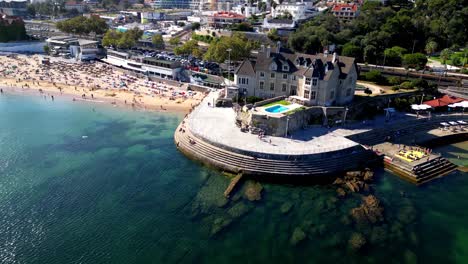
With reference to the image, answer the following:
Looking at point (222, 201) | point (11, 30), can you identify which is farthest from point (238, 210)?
point (11, 30)

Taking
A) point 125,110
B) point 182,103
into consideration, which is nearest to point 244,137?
point 182,103

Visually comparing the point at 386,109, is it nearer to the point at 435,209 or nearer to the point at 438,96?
the point at 438,96

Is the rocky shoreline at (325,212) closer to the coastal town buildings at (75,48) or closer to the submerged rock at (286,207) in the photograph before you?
the submerged rock at (286,207)

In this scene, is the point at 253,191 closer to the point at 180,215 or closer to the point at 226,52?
the point at 180,215

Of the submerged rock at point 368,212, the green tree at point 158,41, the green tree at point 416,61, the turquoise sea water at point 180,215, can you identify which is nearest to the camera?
the turquoise sea water at point 180,215

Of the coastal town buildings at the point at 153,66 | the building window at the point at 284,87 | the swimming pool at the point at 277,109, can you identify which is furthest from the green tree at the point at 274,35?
the swimming pool at the point at 277,109

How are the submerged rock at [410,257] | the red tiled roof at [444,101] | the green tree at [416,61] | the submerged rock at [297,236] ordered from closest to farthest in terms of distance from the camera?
1. the submerged rock at [410,257]
2. the submerged rock at [297,236]
3. the red tiled roof at [444,101]
4. the green tree at [416,61]

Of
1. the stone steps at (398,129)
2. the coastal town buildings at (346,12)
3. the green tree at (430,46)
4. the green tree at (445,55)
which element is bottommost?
the stone steps at (398,129)

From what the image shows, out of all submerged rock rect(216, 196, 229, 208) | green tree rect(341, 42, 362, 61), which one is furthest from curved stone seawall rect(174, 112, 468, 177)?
green tree rect(341, 42, 362, 61)
